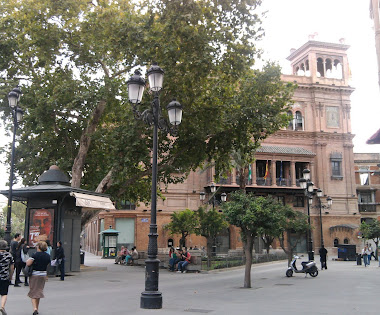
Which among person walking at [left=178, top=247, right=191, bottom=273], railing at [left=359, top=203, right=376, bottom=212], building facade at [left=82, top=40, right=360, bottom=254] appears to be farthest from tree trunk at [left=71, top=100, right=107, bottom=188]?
railing at [left=359, top=203, right=376, bottom=212]

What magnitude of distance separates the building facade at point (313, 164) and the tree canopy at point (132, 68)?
826 inches

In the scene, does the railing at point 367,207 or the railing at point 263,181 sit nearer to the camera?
the railing at point 263,181

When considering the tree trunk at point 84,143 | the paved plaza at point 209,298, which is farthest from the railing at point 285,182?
the paved plaza at point 209,298

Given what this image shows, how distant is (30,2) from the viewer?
761 inches

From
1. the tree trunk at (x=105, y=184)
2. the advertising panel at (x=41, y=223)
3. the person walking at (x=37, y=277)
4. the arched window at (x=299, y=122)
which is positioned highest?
the arched window at (x=299, y=122)

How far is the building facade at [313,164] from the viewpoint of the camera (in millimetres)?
43625

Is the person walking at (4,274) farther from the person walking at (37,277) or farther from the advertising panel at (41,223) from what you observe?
the advertising panel at (41,223)

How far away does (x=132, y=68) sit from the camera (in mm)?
20938

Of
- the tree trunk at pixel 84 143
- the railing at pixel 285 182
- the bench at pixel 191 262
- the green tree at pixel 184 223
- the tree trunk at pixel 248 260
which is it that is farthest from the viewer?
the railing at pixel 285 182

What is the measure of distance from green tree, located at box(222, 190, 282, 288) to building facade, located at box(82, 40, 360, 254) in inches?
1095

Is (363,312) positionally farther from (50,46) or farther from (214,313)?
(50,46)

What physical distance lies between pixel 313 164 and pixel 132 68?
31.8 metres

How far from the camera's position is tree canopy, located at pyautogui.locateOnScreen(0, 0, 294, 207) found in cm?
1816

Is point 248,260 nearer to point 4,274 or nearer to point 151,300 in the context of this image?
point 151,300
